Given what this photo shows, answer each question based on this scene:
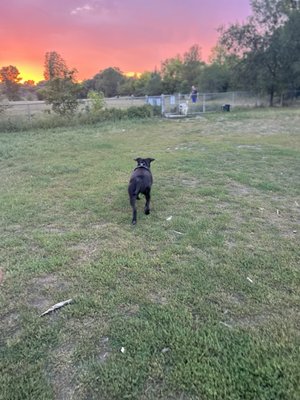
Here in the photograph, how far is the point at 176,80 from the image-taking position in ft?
137

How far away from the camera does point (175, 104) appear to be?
57.2ft

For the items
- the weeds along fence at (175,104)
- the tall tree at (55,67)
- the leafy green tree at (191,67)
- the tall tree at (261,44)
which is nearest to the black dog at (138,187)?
the weeds along fence at (175,104)

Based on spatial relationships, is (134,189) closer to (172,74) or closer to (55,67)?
(55,67)

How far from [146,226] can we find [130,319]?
1.45 m

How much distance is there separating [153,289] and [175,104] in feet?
54.6

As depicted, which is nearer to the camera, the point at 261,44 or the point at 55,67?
the point at 55,67

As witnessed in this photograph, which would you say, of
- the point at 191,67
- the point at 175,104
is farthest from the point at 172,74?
the point at 175,104

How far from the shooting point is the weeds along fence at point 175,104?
12.9m

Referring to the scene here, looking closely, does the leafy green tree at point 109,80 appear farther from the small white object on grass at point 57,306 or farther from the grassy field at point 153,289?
the small white object on grass at point 57,306

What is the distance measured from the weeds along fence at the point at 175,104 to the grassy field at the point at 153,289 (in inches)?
364

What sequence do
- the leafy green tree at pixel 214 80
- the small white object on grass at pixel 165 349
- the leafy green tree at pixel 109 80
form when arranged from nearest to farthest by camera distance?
1. the small white object on grass at pixel 165 349
2. the leafy green tree at pixel 214 80
3. the leafy green tree at pixel 109 80

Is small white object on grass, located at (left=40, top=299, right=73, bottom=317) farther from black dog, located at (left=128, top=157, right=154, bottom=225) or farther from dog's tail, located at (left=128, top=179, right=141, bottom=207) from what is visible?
dog's tail, located at (left=128, top=179, right=141, bottom=207)

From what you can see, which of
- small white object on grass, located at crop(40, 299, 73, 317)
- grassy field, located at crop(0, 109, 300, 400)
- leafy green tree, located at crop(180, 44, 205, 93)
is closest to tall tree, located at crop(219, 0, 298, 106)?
leafy green tree, located at crop(180, 44, 205, 93)

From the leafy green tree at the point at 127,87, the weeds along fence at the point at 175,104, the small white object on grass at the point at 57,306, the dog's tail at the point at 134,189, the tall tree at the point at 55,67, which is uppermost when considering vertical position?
the leafy green tree at the point at 127,87
